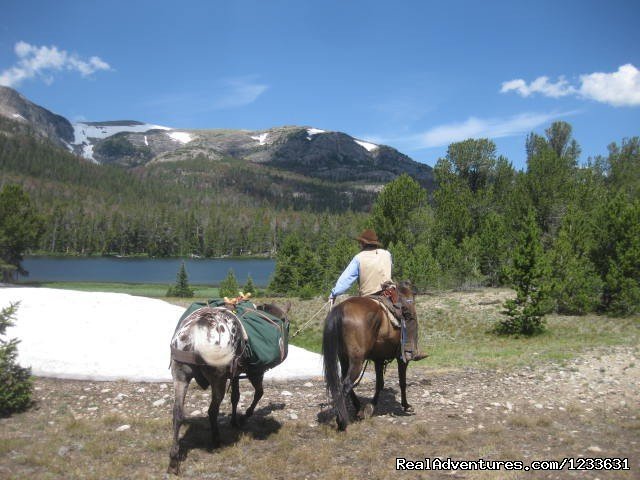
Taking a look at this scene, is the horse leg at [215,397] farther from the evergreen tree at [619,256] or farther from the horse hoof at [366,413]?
the evergreen tree at [619,256]

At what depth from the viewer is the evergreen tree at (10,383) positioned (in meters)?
6.76

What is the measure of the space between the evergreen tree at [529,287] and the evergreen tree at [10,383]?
17270mm

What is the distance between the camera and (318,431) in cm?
667

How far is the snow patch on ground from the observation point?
364 inches

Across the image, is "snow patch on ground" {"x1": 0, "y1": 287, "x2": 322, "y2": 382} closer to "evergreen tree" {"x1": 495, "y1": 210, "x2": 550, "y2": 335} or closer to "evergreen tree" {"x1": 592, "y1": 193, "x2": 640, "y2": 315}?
"evergreen tree" {"x1": 495, "y1": 210, "x2": 550, "y2": 335}

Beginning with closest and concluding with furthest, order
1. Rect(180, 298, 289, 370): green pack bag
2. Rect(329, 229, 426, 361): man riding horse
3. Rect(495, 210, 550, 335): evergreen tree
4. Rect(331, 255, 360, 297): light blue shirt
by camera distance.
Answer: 1. Rect(180, 298, 289, 370): green pack bag
2. Rect(331, 255, 360, 297): light blue shirt
3. Rect(329, 229, 426, 361): man riding horse
4. Rect(495, 210, 550, 335): evergreen tree

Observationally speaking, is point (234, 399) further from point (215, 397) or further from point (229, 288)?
point (229, 288)

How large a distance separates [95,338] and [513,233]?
32.7 meters

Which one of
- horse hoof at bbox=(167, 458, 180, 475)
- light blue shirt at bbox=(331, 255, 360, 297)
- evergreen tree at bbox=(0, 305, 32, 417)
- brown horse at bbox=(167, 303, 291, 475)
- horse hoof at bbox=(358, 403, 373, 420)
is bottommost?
horse hoof at bbox=(358, 403, 373, 420)

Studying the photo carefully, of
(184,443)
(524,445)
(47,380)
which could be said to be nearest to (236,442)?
(184,443)

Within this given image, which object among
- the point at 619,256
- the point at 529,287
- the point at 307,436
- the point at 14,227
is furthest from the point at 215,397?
the point at 14,227

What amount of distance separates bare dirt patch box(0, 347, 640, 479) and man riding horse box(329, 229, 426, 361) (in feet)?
4.09

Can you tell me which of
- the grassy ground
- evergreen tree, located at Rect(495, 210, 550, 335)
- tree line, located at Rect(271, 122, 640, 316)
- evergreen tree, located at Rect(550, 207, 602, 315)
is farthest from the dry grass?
evergreen tree, located at Rect(550, 207, 602, 315)

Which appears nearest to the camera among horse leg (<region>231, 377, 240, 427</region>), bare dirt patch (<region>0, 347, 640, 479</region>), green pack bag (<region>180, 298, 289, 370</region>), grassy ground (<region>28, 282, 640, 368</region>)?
bare dirt patch (<region>0, 347, 640, 479</region>)
